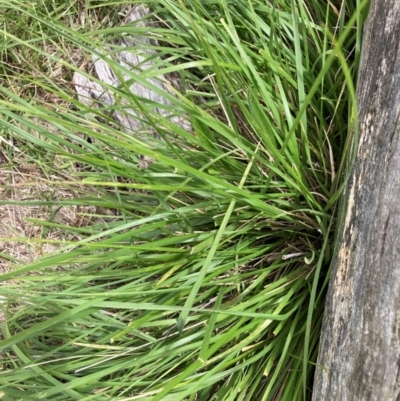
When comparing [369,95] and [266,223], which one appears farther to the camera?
[266,223]

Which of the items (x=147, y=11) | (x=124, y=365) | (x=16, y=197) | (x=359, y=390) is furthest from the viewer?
(x=16, y=197)

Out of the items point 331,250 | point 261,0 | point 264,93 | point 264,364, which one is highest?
point 261,0

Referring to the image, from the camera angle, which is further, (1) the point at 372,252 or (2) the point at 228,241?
(2) the point at 228,241

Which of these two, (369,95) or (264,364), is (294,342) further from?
(369,95)

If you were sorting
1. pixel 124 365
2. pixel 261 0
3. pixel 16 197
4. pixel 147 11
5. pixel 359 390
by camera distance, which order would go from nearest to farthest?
pixel 359 390 < pixel 124 365 < pixel 261 0 < pixel 147 11 < pixel 16 197

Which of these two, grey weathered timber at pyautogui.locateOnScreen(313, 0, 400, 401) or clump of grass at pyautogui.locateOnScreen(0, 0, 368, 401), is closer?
grey weathered timber at pyautogui.locateOnScreen(313, 0, 400, 401)

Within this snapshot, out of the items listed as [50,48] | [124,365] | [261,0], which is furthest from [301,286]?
[50,48]

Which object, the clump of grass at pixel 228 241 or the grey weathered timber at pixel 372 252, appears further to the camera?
the clump of grass at pixel 228 241

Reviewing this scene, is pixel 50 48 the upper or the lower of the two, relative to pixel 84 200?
upper
